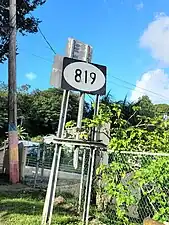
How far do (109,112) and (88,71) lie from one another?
2.66 feet

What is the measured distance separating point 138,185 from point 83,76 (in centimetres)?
217

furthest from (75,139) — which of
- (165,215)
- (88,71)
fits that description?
(165,215)

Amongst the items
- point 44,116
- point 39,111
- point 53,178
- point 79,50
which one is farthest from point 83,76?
point 39,111

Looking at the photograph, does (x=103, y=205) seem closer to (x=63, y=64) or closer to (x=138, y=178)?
(x=138, y=178)

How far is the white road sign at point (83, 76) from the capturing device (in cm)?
644

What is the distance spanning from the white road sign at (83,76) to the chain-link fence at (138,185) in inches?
50.5

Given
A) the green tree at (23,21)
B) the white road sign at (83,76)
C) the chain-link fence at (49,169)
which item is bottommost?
the chain-link fence at (49,169)

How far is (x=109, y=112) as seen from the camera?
655 cm

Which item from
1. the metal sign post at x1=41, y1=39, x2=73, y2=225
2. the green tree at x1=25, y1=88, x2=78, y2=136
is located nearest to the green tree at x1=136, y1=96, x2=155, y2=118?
the metal sign post at x1=41, y1=39, x2=73, y2=225

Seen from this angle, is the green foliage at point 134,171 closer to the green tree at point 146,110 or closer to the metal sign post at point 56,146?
the metal sign post at point 56,146

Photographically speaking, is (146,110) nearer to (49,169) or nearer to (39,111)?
(49,169)

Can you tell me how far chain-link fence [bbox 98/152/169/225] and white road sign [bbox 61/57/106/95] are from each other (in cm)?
128

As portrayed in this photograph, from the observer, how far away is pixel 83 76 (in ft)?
21.5

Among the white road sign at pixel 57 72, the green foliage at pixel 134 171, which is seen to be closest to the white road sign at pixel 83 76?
the white road sign at pixel 57 72
